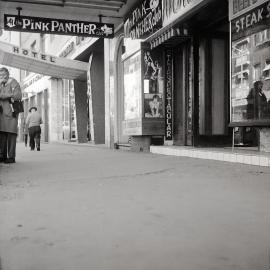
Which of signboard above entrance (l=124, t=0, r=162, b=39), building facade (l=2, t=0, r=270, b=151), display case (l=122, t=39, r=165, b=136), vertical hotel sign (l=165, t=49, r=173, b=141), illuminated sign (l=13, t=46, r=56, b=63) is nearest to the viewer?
building facade (l=2, t=0, r=270, b=151)

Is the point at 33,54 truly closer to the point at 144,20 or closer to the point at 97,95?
the point at 97,95

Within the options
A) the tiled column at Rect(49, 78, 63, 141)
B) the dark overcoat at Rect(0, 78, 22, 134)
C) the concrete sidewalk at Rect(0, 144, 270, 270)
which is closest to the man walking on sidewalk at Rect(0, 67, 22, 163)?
the dark overcoat at Rect(0, 78, 22, 134)

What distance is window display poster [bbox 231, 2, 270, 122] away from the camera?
6.61 metres

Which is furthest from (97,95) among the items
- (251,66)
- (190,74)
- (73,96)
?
(251,66)

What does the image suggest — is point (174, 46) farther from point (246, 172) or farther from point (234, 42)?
point (246, 172)

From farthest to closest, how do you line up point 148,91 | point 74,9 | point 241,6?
point 74,9
point 148,91
point 241,6

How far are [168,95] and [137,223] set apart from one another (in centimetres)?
838

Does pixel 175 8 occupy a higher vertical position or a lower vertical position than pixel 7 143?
higher

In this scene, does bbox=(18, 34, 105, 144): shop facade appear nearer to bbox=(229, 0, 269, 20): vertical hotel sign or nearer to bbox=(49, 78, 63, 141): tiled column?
bbox=(49, 78, 63, 141): tiled column

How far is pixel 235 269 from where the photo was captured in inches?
80.1

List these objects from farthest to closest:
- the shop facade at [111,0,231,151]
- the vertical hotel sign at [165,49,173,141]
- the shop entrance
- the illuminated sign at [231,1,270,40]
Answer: the vertical hotel sign at [165,49,173,141] < the shop entrance < the shop facade at [111,0,231,151] < the illuminated sign at [231,1,270,40]

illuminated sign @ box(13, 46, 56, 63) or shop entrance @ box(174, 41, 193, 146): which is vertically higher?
illuminated sign @ box(13, 46, 56, 63)

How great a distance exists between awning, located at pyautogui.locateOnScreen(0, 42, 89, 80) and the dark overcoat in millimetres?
10273

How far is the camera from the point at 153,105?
36.2 feet
